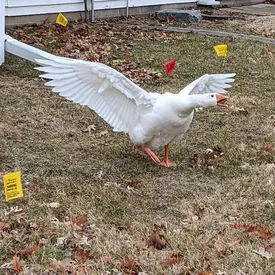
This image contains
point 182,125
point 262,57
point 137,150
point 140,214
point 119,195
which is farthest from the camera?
point 262,57

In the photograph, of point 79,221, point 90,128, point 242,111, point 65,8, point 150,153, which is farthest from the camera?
point 65,8

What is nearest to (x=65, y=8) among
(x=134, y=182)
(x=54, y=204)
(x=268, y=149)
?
(x=268, y=149)

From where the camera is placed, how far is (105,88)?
497 cm

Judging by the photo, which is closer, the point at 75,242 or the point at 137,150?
the point at 75,242

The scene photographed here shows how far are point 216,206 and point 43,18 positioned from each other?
296 inches

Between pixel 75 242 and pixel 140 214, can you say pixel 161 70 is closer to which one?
pixel 140 214

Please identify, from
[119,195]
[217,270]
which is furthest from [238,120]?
[217,270]

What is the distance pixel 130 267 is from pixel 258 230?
3.13 ft

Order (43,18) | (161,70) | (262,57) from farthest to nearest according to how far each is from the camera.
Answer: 1. (43,18)
2. (262,57)
3. (161,70)

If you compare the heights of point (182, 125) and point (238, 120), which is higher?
point (182, 125)

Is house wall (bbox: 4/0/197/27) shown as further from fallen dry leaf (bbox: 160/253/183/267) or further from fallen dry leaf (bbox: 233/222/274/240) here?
fallen dry leaf (bbox: 160/253/183/267)

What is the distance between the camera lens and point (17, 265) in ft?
11.6

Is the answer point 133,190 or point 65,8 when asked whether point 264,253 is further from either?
point 65,8

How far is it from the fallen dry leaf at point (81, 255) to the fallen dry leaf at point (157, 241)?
1.33ft
